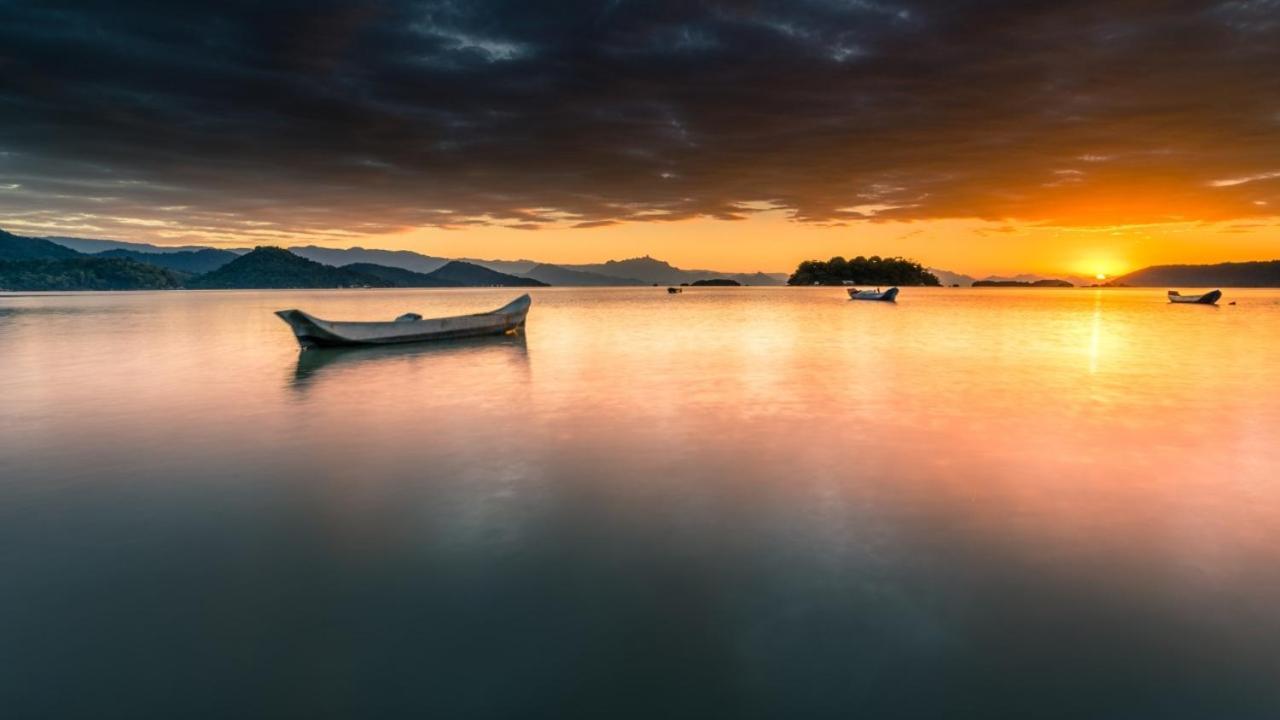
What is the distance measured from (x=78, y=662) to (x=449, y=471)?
19.3 ft

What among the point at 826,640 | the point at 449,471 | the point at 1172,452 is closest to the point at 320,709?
the point at 826,640

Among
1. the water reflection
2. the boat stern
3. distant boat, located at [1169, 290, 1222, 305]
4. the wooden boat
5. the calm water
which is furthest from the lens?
distant boat, located at [1169, 290, 1222, 305]

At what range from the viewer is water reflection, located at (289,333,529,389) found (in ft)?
80.5

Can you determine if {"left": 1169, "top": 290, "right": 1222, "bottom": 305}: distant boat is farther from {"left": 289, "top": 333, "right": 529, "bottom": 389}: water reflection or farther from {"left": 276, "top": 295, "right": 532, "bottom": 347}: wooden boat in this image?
{"left": 289, "top": 333, "right": 529, "bottom": 389}: water reflection

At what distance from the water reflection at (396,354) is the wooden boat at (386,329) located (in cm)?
39

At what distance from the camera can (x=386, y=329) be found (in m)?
30.4

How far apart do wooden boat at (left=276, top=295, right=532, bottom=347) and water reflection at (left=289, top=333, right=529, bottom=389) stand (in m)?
0.39

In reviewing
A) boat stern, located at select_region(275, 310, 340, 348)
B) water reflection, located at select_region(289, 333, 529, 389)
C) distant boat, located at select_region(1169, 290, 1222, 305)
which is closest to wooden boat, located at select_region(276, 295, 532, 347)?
boat stern, located at select_region(275, 310, 340, 348)

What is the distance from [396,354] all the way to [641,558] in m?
23.4

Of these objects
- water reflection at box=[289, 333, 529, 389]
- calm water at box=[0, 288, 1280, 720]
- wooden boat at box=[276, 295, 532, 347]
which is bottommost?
calm water at box=[0, 288, 1280, 720]

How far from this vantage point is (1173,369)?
2434cm

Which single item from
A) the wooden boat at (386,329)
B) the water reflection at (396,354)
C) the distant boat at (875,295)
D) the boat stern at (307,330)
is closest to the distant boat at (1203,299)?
the distant boat at (875,295)

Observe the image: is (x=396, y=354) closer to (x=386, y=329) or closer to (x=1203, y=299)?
(x=386, y=329)

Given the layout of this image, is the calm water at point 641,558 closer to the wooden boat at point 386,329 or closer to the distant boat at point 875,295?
the wooden boat at point 386,329
